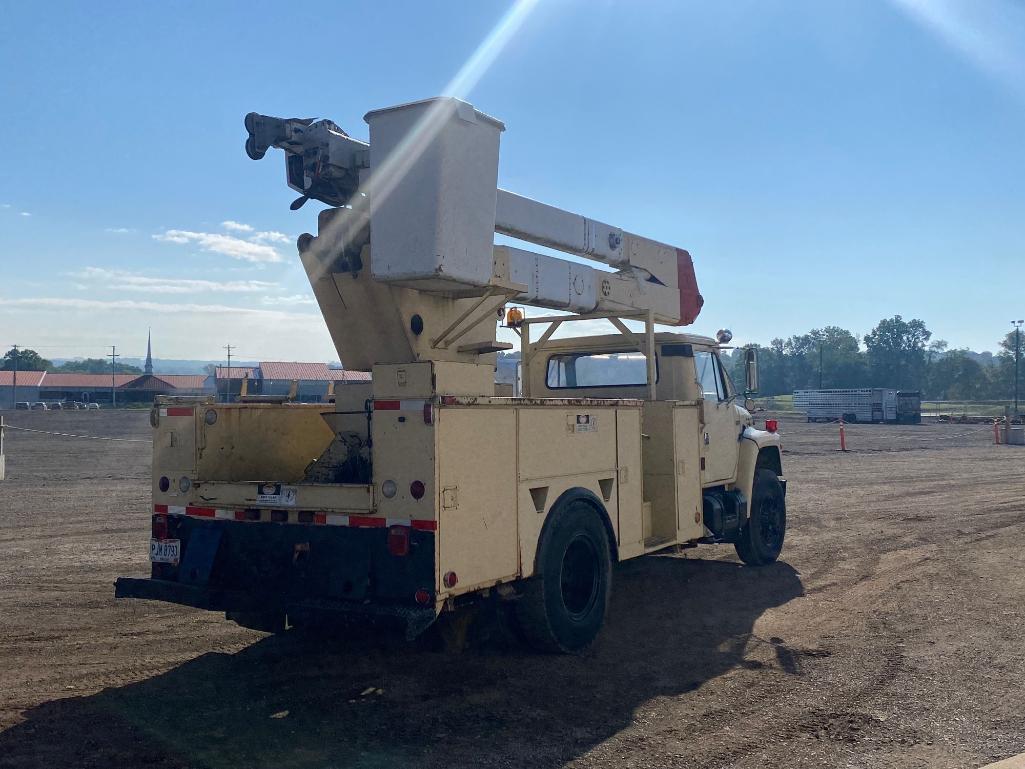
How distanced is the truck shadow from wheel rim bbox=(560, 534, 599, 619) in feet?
1.24

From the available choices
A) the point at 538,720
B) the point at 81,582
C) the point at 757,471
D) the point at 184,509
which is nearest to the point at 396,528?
the point at 538,720

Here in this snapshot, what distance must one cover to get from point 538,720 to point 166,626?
144 inches

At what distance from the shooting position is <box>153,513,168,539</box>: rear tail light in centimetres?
612

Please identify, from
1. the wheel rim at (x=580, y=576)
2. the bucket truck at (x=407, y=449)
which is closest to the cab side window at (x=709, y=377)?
the bucket truck at (x=407, y=449)

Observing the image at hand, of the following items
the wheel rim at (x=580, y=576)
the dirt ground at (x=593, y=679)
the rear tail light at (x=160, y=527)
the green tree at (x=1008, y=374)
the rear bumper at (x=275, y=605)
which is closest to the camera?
the dirt ground at (x=593, y=679)

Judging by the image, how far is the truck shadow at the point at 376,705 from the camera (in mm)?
4543

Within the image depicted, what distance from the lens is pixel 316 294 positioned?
6.28m

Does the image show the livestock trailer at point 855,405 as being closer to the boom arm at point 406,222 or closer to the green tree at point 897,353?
the boom arm at point 406,222

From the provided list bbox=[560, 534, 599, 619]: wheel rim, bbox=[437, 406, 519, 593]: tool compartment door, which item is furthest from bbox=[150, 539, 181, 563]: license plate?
bbox=[560, 534, 599, 619]: wheel rim

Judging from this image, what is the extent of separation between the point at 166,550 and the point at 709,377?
224 inches

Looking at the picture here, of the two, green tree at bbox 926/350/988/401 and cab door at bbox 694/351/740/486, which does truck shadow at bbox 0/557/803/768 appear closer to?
cab door at bbox 694/351/740/486

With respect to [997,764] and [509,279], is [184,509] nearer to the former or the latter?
[509,279]

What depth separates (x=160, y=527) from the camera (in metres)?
6.13

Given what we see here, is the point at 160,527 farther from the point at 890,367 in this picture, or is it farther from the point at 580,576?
the point at 890,367
